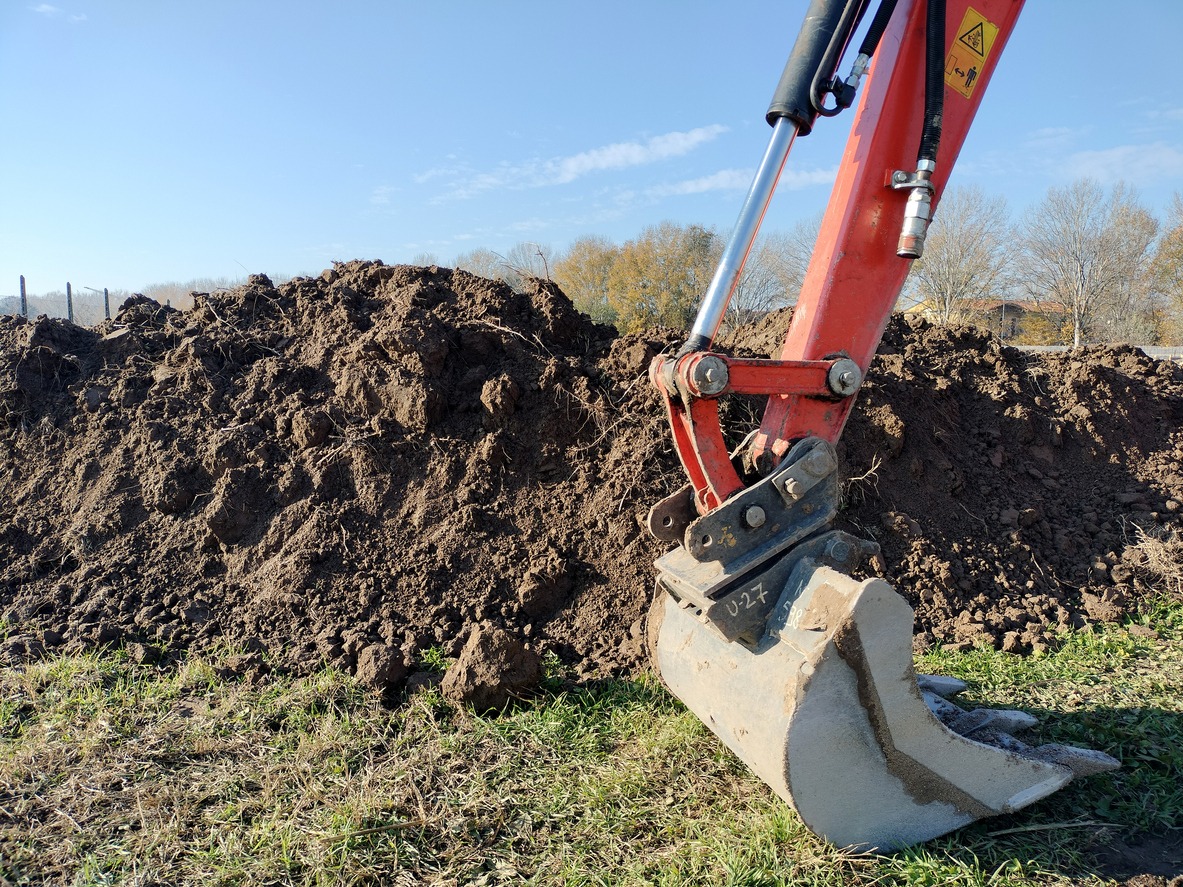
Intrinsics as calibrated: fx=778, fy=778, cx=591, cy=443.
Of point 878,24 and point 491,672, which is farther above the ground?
point 878,24

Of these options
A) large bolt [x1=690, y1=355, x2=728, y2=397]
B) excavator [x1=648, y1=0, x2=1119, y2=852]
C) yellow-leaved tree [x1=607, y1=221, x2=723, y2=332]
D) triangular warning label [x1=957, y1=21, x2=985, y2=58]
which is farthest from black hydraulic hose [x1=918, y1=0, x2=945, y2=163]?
yellow-leaved tree [x1=607, y1=221, x2=723, y2=332]

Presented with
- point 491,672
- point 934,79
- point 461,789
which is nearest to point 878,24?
point 934,79

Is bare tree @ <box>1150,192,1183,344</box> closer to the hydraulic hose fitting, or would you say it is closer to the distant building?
the distant building

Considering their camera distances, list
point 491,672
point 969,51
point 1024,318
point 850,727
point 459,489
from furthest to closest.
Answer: point 1024,318, point 459,489, point 491,672, point 969,51, point 850,727

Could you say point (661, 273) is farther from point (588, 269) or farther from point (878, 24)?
point (878, 24)

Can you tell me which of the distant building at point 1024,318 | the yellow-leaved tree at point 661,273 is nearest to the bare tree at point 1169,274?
the distant building at point 1024,318

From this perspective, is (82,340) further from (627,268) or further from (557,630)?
(627,268)

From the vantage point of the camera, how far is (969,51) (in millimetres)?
2939

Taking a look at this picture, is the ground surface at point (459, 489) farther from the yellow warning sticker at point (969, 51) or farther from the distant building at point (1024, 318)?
the distant building at point (1024, 318)

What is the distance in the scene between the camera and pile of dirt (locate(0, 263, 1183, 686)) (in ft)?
13.7

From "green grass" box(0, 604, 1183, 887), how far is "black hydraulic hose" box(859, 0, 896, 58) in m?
2.72

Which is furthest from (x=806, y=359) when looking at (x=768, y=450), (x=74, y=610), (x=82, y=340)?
(x=82, y=340)

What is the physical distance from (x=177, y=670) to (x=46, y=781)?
0.89 metres

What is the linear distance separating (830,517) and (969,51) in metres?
1.85
